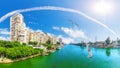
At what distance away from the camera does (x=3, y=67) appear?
936 centimetres

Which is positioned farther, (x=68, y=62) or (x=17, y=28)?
(x=17, y=28)

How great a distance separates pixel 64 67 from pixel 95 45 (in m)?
19.1

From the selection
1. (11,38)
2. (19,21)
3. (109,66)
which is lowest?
(109,66)

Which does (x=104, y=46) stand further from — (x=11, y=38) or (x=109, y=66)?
(x=109, y=66)

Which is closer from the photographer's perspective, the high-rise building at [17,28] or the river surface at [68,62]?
the river surface at [68,62]

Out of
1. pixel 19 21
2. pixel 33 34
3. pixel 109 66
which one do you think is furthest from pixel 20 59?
pixel 33 34

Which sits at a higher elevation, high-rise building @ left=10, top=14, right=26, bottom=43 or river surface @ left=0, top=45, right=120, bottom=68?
high-rise building @ left=10, top=14, right=26, bottom=43

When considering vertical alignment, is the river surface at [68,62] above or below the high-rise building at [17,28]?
below

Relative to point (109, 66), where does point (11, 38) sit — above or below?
above

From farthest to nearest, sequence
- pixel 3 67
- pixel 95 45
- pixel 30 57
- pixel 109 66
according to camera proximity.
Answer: pixel 95 45 → pixel 30 57 → pixel 109 66 → pixel 3 67

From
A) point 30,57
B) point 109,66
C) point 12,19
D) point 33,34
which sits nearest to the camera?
point 109,66

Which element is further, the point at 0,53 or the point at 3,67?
the point at 0,53

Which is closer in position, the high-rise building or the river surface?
the river surface

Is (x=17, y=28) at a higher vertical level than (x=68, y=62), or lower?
higher
